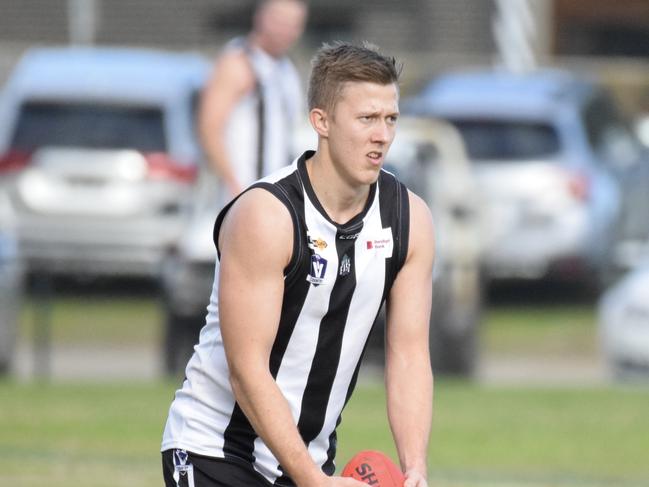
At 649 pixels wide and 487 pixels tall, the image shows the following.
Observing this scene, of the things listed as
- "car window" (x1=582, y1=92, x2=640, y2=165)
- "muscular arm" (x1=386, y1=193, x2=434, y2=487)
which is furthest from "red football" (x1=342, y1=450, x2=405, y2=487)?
"car window" (x1=582, y1=92, x2=640, y2=165)

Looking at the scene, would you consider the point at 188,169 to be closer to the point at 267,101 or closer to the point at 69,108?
the point at 69,108

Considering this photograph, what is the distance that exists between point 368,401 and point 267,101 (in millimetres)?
3117

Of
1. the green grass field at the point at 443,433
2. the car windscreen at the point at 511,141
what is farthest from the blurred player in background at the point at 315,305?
the car windscreen at the point at 511,141

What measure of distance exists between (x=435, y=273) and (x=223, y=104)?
3.82 metres

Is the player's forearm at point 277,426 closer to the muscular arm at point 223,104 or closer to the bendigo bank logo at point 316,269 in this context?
the bendigo bank logo at point 316,269

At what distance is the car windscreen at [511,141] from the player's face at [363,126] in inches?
456

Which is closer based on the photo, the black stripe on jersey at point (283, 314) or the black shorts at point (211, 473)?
the black stripe on jersey at point (283, 314)

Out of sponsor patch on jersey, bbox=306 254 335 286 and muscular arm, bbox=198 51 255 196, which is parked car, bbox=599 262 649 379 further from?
sponsor patch on jersey, bbox=306 254 335 286

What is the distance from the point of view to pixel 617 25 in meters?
28.1

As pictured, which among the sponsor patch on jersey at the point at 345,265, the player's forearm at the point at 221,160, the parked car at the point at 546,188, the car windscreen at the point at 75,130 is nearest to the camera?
the sponsor patch on jersey at the point at 345,265

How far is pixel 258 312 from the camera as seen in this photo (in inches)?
182

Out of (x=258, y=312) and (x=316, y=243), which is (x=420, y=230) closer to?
(x=316, y=243)

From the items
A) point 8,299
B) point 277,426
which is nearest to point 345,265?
point 277,426

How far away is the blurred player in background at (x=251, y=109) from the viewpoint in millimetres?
8938
